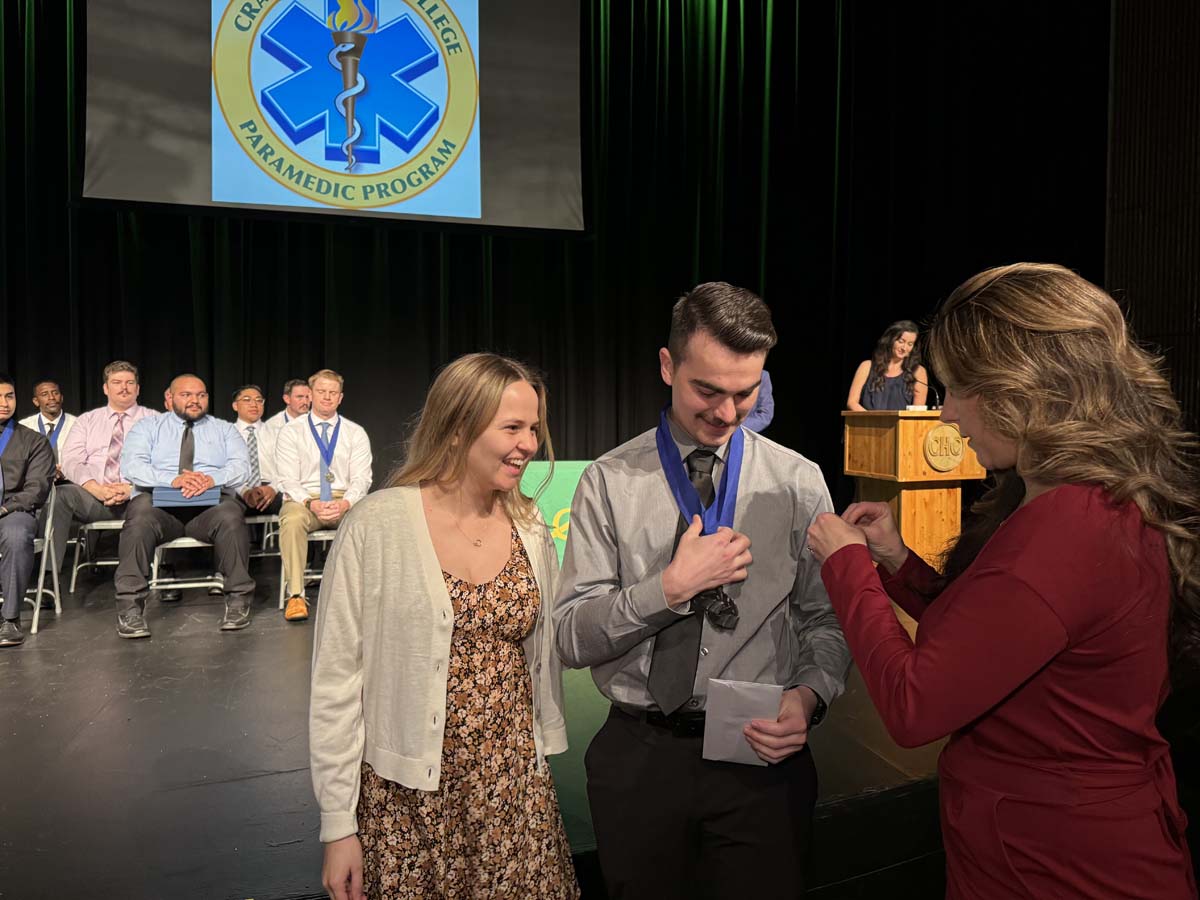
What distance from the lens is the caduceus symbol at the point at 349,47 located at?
6066 mm

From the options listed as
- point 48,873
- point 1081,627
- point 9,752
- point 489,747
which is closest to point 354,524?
point 489,747

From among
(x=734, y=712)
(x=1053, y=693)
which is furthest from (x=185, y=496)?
(x=1053, y=693)

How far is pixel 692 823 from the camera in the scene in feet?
4.78

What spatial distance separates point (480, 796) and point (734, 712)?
1.62ft

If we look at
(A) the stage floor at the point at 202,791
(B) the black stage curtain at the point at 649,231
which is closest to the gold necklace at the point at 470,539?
(A) the stage floor at the point at 202,791

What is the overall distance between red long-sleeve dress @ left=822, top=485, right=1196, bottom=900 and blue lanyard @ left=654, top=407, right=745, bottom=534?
35 cm

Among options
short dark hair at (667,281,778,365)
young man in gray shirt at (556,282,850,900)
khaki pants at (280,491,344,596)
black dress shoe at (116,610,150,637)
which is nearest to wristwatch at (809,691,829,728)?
young man in gray shirt at (556,282,850,900)

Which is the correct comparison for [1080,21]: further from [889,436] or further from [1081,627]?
[1081,627]

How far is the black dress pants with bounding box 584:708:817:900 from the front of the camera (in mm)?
1431

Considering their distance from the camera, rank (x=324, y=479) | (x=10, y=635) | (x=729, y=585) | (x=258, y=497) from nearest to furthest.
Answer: (x=729, y=585) < (x=10, y=635) < (x=258, y=497) < (x=324, y=479)

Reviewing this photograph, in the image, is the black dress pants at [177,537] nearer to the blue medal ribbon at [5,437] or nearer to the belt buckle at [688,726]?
the blue medal ribbon at [5,437]

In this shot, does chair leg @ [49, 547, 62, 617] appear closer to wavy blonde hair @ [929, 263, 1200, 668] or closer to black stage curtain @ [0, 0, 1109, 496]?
black stage curtain @ [0, 0, 1109, 496]

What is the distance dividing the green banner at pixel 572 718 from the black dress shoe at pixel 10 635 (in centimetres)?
286

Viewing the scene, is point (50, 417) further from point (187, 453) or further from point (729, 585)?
point (729, 585)
